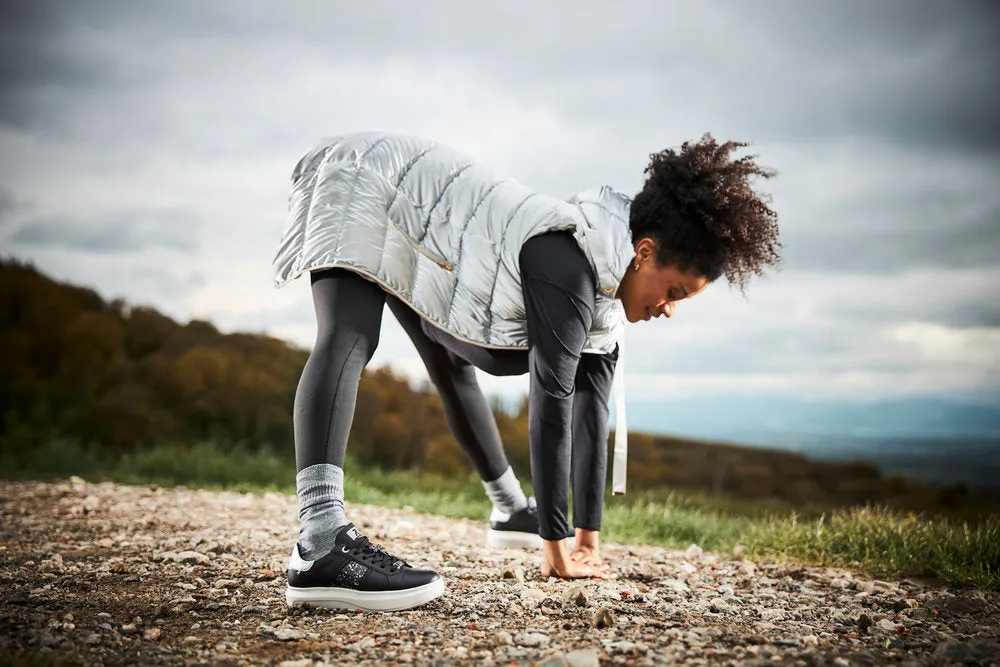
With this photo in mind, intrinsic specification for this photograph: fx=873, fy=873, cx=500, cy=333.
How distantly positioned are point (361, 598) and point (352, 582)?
2.3 inches

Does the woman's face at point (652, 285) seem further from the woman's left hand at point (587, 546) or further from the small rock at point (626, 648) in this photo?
the small rock at point (626, 648)

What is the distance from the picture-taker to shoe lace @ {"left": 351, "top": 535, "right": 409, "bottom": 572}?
9.14 ft

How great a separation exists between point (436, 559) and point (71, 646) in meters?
1.58

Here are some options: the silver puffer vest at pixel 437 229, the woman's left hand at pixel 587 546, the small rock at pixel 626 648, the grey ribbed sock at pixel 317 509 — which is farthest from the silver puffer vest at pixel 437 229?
the small rock at pixel 626 648

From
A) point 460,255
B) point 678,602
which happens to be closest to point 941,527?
point 678,602

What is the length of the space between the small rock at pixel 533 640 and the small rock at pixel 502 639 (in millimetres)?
27

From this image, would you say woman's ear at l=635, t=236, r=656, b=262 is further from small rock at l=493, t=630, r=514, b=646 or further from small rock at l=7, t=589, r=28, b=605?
small rock at l=7, t=589, r=28, b=605

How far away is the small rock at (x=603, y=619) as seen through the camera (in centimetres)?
263

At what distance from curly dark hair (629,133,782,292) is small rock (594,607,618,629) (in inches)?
45.8

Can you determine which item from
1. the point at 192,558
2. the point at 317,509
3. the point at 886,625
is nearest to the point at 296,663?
the point at 317,509

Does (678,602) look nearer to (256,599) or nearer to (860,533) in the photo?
(256,599)

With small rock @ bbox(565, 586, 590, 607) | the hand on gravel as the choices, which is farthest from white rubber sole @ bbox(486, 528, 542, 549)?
small rock @ bbox(565, 586, 590, 607)

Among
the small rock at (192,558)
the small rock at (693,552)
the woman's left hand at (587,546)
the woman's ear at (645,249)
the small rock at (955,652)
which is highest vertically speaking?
the woman's ear at (645,249)

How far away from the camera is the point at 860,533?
4.38m
